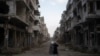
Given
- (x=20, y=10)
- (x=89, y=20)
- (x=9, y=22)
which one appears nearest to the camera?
(x=9, y=22)

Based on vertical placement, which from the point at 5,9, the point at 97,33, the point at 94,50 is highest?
the point at 5,9

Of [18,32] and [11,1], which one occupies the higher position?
[11,1]

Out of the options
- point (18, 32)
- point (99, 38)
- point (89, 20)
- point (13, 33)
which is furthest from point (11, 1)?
point (99, 38)

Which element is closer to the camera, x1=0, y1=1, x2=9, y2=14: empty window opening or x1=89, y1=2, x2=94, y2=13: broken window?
x1=0, y1=1, x2=9, y2=14: empty window opening

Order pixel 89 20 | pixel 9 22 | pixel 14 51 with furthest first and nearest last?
pixel 89 20, pixel 9 22, pixel 14 51

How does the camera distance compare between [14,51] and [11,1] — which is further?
[11,1]

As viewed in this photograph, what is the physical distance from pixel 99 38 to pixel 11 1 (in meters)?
16.0

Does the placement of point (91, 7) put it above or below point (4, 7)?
above

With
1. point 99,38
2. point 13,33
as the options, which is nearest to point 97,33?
point 99,38

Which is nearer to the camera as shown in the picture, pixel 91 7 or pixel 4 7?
pixel 4 7

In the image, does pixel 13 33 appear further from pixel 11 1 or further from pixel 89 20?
pixel 89 20

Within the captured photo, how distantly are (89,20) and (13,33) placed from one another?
42.1ft

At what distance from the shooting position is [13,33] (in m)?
39.8

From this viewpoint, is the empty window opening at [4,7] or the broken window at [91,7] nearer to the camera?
the empty window opening at [4,7]
